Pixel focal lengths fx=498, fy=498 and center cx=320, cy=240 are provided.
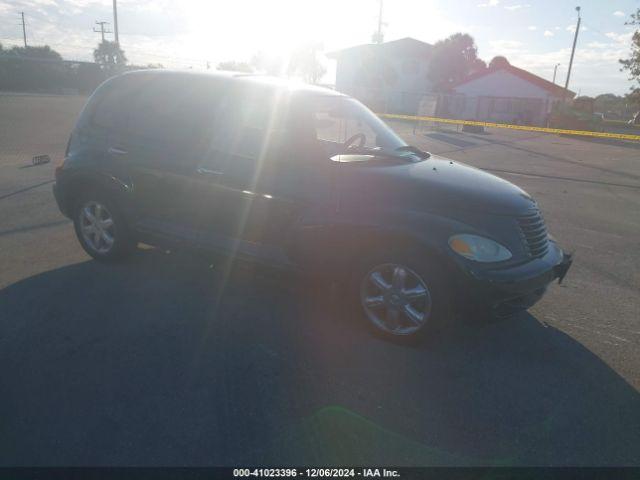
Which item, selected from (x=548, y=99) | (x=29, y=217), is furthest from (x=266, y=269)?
(x=548, y=99)

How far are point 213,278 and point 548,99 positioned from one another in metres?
45.0

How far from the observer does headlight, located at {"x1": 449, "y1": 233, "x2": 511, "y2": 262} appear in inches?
130

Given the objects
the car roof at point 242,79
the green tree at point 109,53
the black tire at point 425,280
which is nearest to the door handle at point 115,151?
the car roof at point 242,79

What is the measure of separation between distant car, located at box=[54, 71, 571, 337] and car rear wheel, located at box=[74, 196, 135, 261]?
0.05 feet

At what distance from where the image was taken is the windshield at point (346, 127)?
4469 millimetres

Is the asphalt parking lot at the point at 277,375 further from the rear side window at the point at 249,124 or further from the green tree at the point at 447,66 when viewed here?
the green tree at the point at 447,66

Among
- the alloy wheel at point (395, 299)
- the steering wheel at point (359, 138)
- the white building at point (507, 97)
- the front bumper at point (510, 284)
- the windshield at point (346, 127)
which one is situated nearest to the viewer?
the front bumper at point (510, 284)

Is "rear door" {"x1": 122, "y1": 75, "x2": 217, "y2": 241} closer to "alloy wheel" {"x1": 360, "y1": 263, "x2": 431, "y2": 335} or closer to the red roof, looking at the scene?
"alloy wheel" {"x1": 360, "y1": 263, "x2": 431, "y2": 335}

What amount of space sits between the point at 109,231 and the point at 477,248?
11.6 feet

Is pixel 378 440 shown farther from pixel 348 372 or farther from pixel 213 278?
pixel 213 278

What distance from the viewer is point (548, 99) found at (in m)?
42.8

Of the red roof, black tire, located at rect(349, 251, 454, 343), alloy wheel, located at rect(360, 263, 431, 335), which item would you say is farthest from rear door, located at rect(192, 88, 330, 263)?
the red roof

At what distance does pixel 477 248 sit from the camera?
332 centimetres

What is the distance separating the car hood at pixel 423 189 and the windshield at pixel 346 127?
0.59 metres
